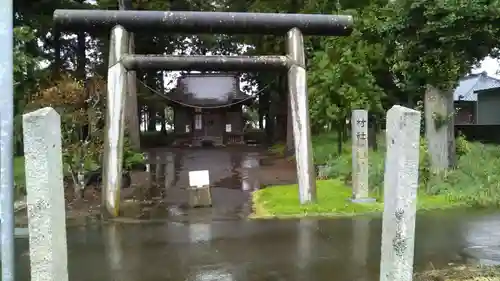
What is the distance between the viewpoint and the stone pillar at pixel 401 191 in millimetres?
4188

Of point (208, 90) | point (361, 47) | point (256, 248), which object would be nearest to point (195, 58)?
point (256, 248)

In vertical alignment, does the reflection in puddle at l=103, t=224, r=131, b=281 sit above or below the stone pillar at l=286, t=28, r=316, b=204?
below

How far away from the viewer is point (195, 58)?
11602 millimetres

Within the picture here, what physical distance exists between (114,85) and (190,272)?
5672mm

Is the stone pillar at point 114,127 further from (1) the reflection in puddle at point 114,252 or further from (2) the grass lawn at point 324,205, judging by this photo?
(2) the grass lawn at point 324,205

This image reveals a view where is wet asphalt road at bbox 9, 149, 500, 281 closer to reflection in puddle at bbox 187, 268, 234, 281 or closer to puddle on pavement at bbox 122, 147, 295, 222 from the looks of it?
reflection in puddle at bbox 187, 268, 234, 281

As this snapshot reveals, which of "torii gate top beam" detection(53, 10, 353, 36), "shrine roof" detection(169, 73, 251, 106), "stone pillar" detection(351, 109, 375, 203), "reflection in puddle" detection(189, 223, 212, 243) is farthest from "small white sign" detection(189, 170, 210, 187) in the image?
"shrine roof" detection(169, 73, 251, 106)

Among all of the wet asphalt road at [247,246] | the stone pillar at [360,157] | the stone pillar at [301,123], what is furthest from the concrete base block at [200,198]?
the stone pillar at [360,157]

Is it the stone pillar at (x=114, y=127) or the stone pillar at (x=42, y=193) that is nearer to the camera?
the stone pillar at (x=42, y=193)

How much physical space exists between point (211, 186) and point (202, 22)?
622 centimetres

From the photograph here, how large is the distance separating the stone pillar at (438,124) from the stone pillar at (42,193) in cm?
1107

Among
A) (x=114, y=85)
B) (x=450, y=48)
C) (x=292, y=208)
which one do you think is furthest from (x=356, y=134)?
(x=114, y=85)

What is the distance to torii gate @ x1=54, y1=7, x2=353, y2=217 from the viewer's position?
35.9 feet

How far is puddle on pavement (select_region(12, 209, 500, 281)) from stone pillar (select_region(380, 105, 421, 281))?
2054 mm
